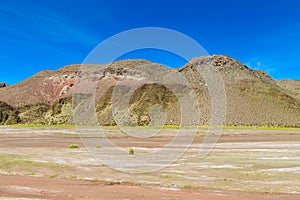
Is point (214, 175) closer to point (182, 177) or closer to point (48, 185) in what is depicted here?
point (182, 177)

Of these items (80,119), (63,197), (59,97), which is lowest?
(63,197)

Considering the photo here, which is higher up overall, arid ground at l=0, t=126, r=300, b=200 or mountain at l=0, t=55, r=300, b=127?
mountain at l=0, t=55, r=300, b=127

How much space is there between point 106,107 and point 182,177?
12079 cm

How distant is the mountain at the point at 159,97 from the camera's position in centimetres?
12625

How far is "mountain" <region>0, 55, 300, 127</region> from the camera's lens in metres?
126

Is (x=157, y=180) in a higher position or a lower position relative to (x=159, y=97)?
lower

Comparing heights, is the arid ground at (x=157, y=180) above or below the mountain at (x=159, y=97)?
below

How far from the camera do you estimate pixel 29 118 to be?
14712 cm

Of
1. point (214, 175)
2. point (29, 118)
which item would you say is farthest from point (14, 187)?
point (29, 118)

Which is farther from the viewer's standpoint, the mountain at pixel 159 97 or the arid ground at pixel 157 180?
the mountain at pixel 159 97

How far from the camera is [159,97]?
141625 millimetres

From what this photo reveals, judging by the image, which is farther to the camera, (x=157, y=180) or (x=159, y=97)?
(x=159, y=97)

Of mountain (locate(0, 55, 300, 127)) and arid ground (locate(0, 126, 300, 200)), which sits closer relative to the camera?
arid ground (locate(0, 126, 300, 200))

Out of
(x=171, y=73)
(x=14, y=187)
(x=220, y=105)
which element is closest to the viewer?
(x=14, y=187)
